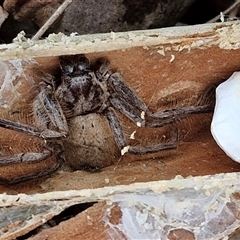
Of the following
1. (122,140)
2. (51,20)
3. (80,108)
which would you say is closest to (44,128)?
(80,108)

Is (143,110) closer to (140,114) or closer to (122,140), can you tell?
(140,114)

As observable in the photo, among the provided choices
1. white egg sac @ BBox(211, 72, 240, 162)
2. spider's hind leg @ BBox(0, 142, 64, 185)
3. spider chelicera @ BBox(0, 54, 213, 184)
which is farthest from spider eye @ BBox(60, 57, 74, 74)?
white egg sac @ BBox(211, 72, 240, 162)

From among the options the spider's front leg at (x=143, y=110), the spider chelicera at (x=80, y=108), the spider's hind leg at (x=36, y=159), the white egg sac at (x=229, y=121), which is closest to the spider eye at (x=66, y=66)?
the spider chelicera at (x=80, y=108)

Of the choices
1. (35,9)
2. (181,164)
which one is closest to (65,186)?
(181,164)

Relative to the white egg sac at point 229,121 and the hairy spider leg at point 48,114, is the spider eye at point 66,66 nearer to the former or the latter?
the hairy spider leg at point 48,114

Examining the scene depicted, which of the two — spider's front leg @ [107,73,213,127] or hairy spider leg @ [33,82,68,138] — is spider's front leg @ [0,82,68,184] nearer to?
hairy spider leg @ [33,82,68,138]

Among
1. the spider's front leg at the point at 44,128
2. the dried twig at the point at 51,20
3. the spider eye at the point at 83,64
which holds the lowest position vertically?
the spider's front leg at the point at 44,128
